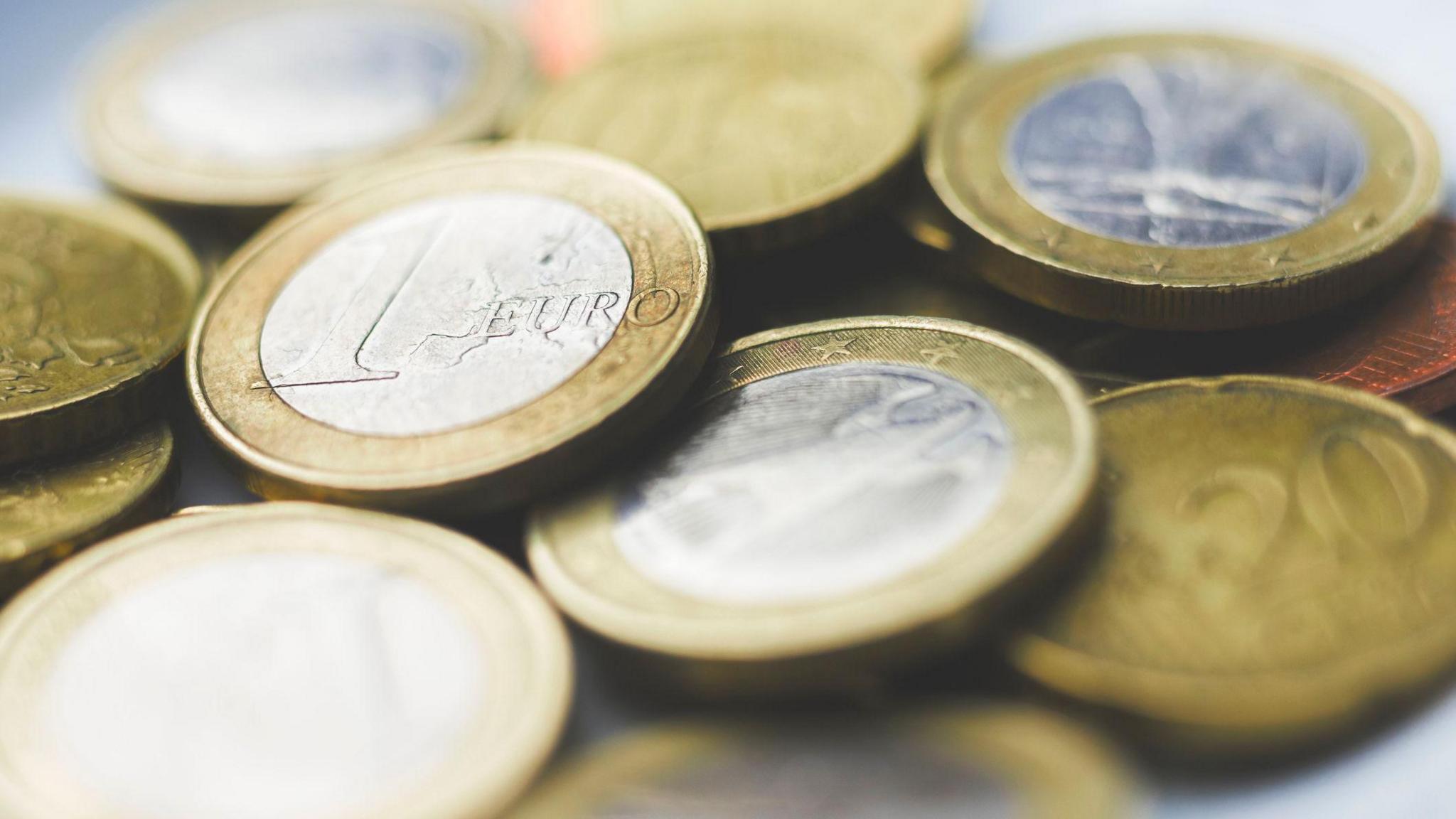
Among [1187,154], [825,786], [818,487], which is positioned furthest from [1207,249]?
[825,786]

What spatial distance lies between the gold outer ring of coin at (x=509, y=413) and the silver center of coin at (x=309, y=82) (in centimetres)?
55

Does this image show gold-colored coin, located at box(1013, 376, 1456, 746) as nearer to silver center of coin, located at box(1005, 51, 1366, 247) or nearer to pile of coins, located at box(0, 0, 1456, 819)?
pile of coins, located at box(0, 0, 1456, 819)

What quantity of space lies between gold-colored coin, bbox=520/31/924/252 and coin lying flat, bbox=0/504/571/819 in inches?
32.1

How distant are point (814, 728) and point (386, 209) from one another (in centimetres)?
130

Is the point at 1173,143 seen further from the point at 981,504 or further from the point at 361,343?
the point at 361,343

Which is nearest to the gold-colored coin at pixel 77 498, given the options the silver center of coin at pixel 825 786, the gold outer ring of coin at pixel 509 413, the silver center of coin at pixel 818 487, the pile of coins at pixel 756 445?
the pile of coins at pixel 756 445

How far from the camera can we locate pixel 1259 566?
5.19 ft

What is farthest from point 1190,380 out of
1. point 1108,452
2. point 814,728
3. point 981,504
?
point 814,728

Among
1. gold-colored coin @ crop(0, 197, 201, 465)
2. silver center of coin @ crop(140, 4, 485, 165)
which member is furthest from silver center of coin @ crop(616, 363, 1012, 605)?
silver center of coin @ crop(140, 4, 485, 165)

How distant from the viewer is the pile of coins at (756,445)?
147 cm

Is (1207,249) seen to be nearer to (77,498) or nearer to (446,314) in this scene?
(446,314)

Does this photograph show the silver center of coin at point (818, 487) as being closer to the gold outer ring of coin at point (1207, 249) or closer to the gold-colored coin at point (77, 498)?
the gold outer ring of coin at point (1207, 249)

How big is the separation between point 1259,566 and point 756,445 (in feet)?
2.29

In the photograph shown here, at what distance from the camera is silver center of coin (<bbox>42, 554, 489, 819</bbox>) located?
146cm
